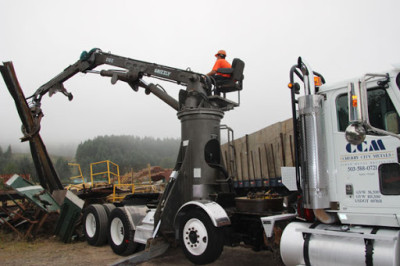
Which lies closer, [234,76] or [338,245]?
[338,245]

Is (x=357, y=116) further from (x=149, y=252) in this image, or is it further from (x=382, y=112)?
(x=149, y=252)

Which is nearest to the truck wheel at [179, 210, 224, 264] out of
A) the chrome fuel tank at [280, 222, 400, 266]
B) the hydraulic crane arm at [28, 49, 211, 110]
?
the chrome fuel tank at [280, 222, 400, 266]

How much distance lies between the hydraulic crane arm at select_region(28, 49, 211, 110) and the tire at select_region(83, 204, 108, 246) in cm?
361

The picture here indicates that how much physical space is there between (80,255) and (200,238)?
13.0 ft

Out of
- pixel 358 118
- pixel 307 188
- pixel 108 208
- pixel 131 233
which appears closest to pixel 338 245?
pixel 307 188

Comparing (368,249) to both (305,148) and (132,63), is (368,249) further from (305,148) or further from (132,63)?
(132,63)

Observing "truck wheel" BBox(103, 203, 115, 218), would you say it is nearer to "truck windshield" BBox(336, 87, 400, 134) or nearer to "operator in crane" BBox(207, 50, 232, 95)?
"operator in crane" BBox(207, 50, 232, 95)

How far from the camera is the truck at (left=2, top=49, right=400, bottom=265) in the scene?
454 centimetres

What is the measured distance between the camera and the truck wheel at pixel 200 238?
619 cm

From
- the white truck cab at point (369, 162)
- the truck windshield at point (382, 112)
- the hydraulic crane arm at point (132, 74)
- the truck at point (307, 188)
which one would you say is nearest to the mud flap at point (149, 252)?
the truck at point (307, 188)

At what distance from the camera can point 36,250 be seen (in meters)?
9.37

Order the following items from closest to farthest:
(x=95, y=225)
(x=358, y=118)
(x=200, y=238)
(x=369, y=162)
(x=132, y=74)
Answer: (x=358, y=118) < (x=369, y=162) < (x=200, y=238) < (x=132, y=74) < (x=95, y=225)

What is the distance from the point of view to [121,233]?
876 cm

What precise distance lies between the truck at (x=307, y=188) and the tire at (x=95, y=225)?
1.37 metres
